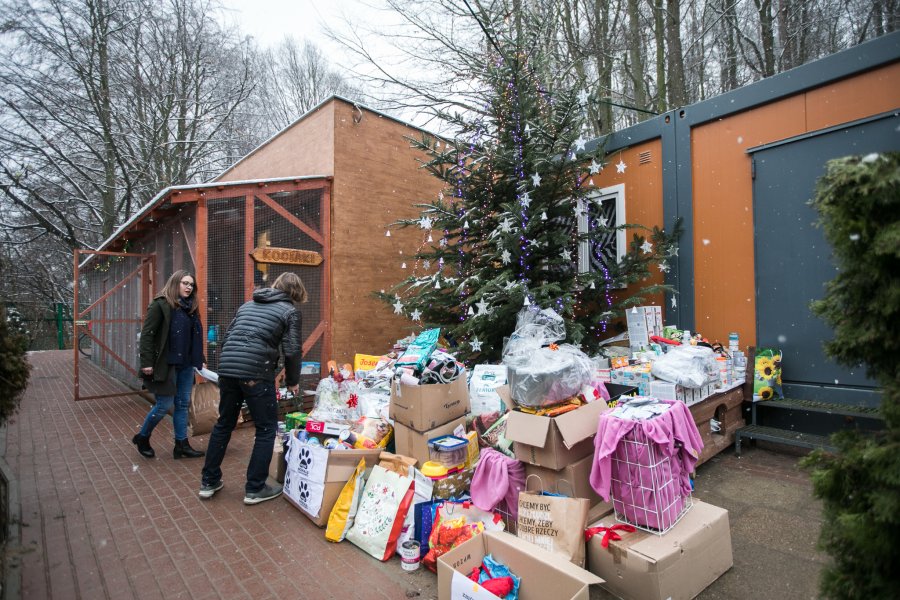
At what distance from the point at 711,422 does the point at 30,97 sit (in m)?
16.4

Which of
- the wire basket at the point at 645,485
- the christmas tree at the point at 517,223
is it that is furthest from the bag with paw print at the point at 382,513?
the christmas tree at the point at 517,223

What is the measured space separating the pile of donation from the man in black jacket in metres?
0.25

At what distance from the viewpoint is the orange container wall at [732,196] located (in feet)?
15.8

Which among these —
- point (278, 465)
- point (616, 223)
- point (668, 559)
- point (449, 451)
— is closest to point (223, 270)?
point (278, 465)

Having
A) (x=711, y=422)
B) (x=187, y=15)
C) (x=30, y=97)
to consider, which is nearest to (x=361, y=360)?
(x=711, y=422)

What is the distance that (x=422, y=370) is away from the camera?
3.91 meters

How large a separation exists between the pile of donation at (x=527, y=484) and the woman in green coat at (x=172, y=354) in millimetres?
1484

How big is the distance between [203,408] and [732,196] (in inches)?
263

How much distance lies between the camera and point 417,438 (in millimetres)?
3611

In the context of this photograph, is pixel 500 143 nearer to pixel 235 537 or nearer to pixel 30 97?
pixel 235 537

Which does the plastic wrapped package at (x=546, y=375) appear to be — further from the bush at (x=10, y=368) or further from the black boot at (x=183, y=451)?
the black boot at (x=183, y=451)

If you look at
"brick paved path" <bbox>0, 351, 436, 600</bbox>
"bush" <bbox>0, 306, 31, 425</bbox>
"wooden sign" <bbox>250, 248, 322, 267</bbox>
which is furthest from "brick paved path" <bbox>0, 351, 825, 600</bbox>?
"wooden sign" <bbox>250, 248, 322, 267</bbox>

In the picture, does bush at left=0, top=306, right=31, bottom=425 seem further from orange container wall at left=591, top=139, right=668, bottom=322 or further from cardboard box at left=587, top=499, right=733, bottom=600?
orange container wall at left=591, top=139, right=668, bottom=322

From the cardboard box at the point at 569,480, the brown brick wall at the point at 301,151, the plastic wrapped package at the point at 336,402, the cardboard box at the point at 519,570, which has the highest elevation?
the brown brick wall at the point at 301,151
